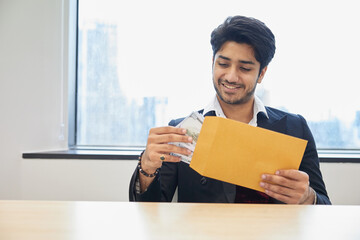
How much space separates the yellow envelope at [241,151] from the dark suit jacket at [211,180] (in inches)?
10.3

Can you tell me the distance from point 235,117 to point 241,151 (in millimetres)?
544

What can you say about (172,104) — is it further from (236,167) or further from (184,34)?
(236,167)

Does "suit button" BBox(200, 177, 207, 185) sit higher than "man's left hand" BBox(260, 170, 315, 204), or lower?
lower

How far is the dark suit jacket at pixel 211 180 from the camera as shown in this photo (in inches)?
45.3

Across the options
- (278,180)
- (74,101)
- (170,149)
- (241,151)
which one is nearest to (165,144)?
(170,149)

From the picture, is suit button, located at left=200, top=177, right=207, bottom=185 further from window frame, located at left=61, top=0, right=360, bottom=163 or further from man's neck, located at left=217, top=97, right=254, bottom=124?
window frame, located at left=61, top=0, right=360, bottom=163

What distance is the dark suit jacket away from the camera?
1.15 meters

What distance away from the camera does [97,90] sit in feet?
7.48

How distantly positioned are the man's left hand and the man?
0.14 metres

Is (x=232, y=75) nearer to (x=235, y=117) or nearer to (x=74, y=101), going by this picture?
(x=235, y=117)

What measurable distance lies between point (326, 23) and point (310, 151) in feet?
4.37

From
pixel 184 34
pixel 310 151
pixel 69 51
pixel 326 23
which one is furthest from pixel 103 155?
pixel 326 23

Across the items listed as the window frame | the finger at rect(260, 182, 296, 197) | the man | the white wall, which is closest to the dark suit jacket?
the man

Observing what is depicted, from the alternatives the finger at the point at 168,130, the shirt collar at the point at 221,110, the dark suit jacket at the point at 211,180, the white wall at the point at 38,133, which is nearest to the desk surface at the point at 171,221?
the finger at the point at 168,130
